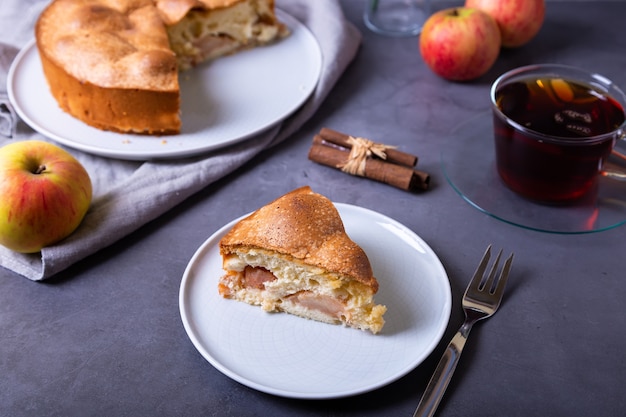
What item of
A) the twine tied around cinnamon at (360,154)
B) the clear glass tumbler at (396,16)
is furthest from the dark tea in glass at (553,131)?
the clear glass tumbler at (396,16)

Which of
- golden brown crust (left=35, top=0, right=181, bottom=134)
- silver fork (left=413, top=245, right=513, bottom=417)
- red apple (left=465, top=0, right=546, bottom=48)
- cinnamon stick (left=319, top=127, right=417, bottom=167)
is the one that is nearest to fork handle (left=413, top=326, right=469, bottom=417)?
silver fork (left=413, top=245, right=513, bottom=417)

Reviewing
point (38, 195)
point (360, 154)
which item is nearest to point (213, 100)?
point (360, 154)

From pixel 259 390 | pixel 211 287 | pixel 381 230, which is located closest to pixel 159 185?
pixel 211 287

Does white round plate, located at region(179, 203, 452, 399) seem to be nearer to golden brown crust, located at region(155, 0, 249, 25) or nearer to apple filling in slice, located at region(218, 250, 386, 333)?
apple filling in slice, located at region(218, 250, 386, 333)

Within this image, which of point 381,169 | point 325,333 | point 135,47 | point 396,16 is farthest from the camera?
point 396,16

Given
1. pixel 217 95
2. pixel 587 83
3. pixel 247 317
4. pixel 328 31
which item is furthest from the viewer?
pixel 328 31

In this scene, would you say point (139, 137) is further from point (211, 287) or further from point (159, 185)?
point (211, 287)

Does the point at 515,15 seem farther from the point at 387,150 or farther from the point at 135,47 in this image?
the point at 135,47
